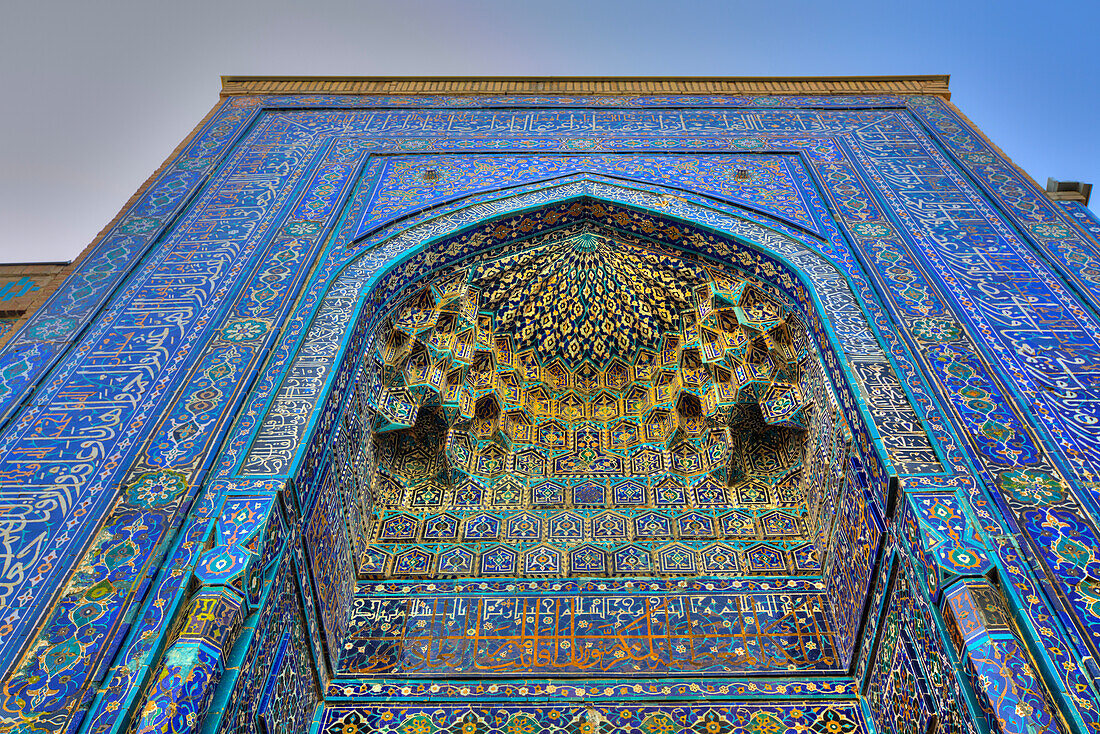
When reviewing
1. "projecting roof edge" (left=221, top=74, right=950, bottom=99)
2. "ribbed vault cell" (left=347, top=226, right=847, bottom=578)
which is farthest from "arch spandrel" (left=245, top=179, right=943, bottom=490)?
"projecting roof edge" (left=221, top=74, right=950, bottom=99)

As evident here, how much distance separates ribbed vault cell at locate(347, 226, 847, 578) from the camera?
465 cm

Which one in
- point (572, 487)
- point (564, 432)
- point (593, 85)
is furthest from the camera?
point (593, 85)

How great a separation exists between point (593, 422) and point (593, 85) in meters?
3.00

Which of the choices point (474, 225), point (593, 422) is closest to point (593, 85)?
point (474, 225)

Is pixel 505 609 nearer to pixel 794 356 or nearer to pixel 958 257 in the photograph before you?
pixel 794 356

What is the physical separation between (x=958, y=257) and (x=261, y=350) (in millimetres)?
3822

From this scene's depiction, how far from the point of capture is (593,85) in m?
6.89

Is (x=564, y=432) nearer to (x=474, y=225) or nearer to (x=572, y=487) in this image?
(x=572, y=487)

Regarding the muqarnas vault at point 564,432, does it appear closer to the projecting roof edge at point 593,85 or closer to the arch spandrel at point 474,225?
the arch spandrel at point 474,225

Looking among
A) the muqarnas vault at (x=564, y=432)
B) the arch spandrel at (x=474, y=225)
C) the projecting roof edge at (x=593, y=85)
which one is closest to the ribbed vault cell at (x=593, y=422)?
the muqarnas vault at (x=564, y=432)

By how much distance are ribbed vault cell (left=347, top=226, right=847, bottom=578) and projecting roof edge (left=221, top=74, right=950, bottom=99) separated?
74.0 inches

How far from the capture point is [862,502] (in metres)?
3.84

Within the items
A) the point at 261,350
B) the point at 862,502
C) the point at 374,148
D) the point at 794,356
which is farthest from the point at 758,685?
the point at 374,148

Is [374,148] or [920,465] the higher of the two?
[374,148]
